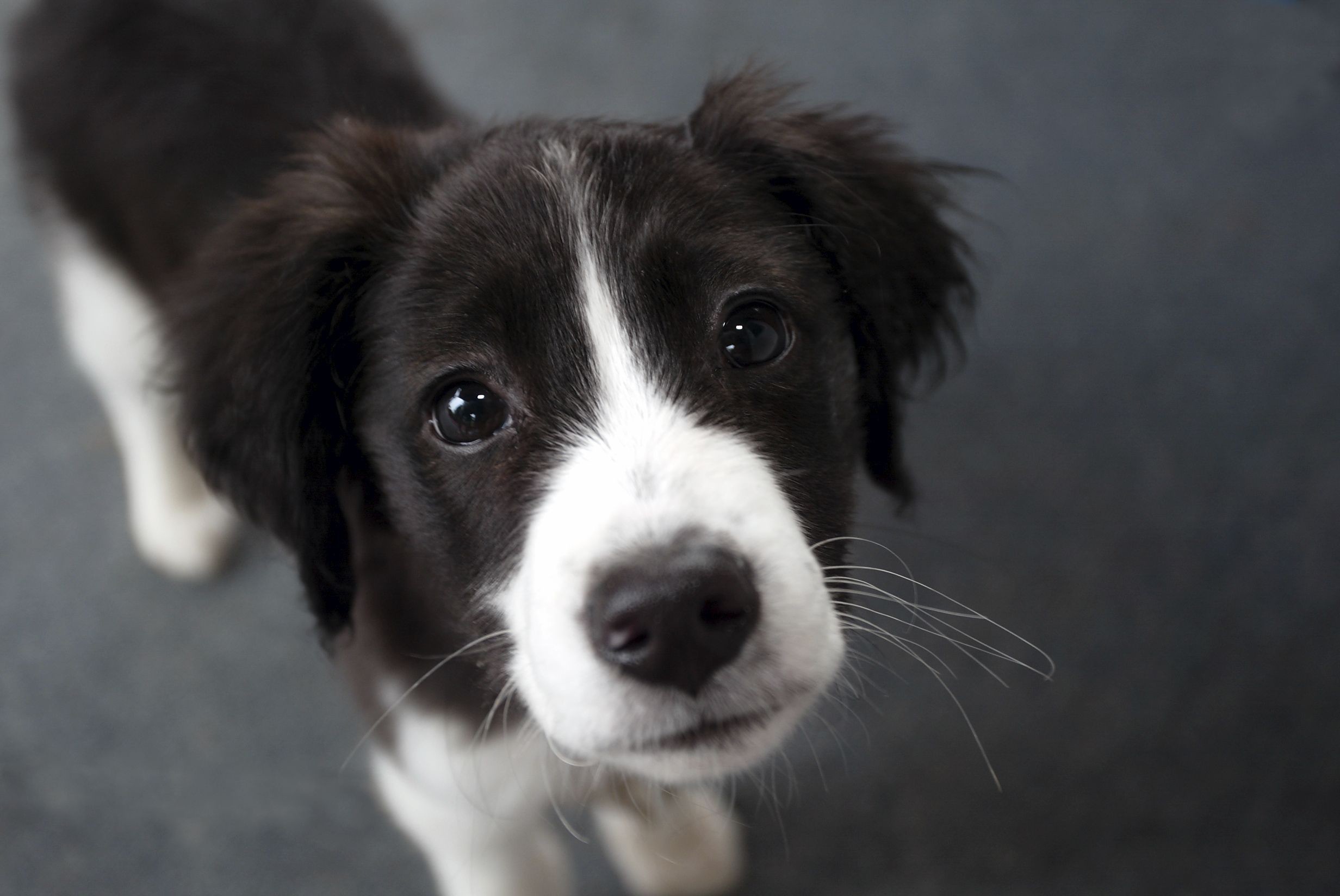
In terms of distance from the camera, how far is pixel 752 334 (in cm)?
130

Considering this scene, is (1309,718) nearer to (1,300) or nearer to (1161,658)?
(1161,658)

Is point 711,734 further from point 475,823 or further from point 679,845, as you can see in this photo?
point 679,845

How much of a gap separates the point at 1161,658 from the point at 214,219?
2016 mm

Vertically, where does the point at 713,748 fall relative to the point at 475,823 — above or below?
above

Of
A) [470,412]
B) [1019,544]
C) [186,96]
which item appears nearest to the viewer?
[470,412]

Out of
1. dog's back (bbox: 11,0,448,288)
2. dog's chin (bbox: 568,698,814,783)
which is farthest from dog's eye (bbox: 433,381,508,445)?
dog's back (bbox: 11,0,448,288)

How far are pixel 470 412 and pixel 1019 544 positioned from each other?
155cm

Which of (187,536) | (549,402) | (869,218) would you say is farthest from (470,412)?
(187,536)

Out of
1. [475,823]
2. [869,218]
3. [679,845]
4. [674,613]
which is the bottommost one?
[679,845]

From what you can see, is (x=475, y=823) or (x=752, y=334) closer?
(x=752, y=334)

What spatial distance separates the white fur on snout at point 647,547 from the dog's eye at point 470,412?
0.42 feet

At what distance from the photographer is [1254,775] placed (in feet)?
6.98

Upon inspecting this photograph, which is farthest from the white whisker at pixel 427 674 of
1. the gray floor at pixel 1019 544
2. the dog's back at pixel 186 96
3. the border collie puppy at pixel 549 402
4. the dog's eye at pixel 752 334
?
the dog's back at pixel 186 96

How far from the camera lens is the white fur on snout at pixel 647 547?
1091 millimetres
